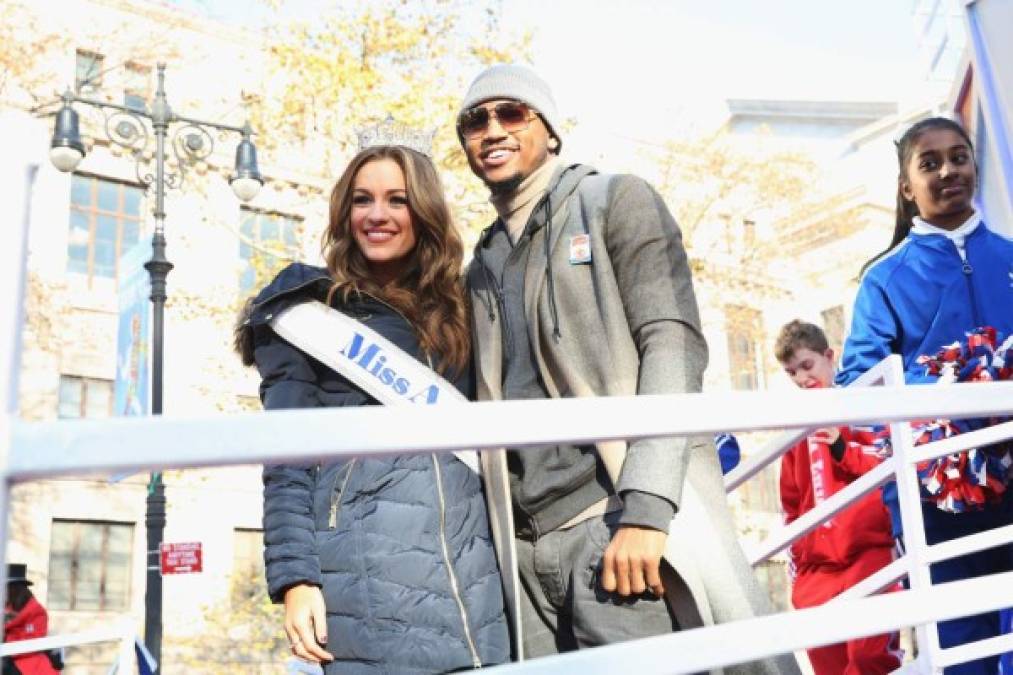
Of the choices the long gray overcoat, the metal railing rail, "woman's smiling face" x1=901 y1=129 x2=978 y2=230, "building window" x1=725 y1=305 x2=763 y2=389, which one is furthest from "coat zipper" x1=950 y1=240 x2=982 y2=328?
"building window" x1=725 y1=305 x2=763 y2=389

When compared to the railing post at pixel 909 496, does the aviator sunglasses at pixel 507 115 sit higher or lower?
higher

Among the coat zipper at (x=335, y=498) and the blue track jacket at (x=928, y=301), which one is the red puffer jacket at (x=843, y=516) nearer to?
the blue track jacket at (x=928, y=301)

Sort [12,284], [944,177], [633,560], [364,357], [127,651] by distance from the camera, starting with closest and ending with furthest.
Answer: [12,284] → [633,560] → [364,357] → [944,177] → [127,651]

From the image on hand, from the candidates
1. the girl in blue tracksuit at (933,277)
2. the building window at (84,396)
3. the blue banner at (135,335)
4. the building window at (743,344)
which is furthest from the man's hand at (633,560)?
the building window at (743,344)

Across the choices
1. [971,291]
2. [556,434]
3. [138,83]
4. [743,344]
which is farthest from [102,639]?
[743,344]

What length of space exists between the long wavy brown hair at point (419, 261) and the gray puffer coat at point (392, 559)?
394 mm

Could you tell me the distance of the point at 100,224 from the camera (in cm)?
2364

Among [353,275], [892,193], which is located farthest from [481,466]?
[892,193]

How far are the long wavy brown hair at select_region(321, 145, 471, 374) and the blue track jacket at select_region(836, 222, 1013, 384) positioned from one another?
53.1 inches

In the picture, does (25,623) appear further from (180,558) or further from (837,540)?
(837,540)

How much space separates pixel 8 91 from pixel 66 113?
30.4 feet

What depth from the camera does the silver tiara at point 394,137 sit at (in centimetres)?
312

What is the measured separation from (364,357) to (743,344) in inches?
1163

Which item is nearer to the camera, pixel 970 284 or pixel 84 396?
pixel 970 284
